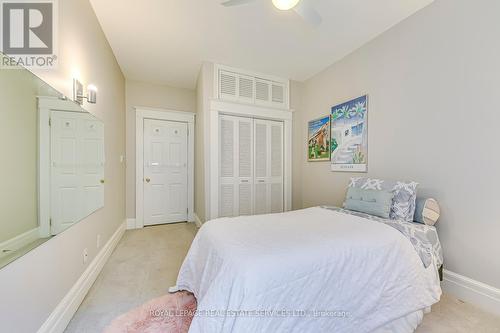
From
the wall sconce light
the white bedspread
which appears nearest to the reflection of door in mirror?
the wall sconce light

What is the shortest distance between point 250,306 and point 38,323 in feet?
4.00

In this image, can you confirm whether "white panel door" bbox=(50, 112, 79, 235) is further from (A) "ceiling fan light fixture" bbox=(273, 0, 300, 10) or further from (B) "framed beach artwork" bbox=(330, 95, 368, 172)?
(B) "framed beach artwork" bbox=(330, 95, 368, 172)

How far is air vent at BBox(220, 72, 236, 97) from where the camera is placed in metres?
3.12

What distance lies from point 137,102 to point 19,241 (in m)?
3.22

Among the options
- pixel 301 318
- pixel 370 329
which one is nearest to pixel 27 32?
pixel 301 318

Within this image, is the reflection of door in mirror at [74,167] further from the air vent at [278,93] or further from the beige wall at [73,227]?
the air vent at [278,93]

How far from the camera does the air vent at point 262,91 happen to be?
11.1 ft

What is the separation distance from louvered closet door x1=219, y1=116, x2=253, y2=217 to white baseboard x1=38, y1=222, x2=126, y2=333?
152 cm

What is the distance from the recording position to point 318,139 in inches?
130

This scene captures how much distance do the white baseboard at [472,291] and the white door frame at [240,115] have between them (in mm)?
2128

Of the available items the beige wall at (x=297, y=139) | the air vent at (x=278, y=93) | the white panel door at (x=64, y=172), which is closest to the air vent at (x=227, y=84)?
the air vent at (x=278, y=93)

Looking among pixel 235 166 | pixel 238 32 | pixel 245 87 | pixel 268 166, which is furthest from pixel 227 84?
pixel 268 166

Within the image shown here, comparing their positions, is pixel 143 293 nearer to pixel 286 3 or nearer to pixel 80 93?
pixel 80 93

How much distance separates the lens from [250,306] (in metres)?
1.03
